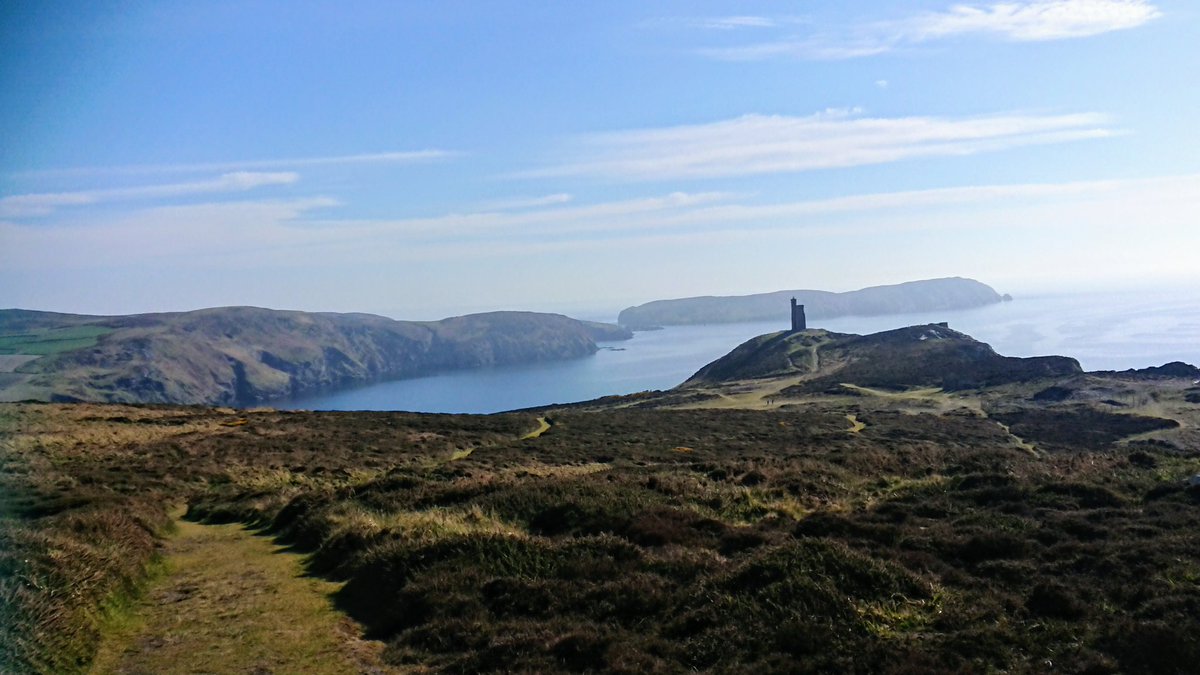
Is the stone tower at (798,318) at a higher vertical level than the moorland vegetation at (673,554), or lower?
higher

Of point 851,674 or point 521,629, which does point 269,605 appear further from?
point 851,674

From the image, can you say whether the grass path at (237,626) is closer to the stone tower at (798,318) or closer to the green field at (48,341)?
the green field at (48,341)

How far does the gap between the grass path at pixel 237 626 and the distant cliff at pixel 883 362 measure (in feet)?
209

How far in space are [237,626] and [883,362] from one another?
89.7 meters

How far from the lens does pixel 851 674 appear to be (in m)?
6.88

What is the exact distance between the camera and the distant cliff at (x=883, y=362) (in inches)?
2872

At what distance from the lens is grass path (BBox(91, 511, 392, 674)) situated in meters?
7.90

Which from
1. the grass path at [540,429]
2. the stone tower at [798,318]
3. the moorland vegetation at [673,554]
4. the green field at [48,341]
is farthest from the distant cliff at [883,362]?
the green field at [48,341]

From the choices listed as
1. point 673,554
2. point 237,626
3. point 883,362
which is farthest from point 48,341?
point 673,554

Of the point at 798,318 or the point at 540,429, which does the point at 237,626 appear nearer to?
the point at 540,429

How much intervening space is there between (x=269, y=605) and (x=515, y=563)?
→ 3.16 m

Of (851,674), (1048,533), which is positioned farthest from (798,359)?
(851,674)

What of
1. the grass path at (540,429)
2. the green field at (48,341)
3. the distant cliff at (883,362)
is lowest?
the grass path at (540,429)

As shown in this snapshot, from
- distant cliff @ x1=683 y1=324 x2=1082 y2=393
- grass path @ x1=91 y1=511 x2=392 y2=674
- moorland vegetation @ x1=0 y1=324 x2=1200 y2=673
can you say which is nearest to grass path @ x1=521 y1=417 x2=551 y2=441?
moorland vegetation @ x1=0 y1=324 x2=1200 y2=673
